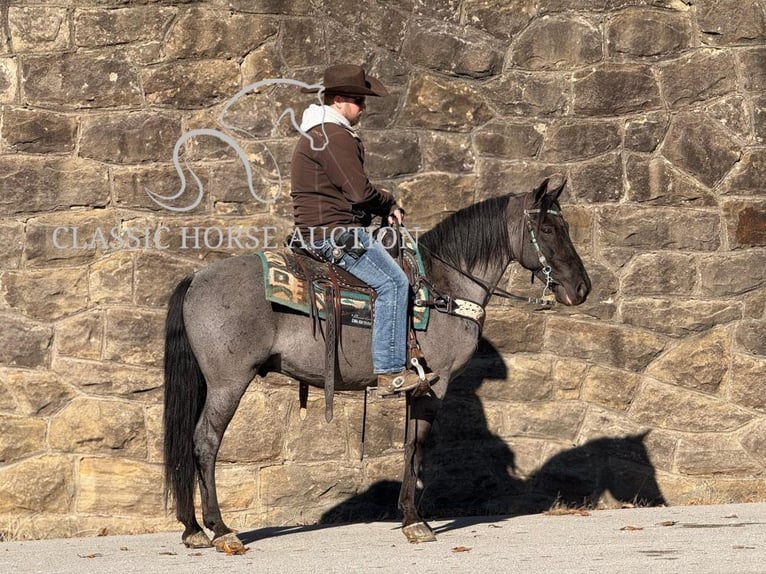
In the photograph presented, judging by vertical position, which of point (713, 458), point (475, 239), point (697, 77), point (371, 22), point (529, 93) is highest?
point (371, 22)

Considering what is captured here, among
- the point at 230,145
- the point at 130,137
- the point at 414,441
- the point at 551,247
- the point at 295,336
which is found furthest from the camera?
the point at 230,145

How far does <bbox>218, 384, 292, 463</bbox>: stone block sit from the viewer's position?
8.59 m

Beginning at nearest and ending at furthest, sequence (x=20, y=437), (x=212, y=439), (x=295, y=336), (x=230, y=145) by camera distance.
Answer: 1. (x=212, y=439)
2. (x=295, y=336)
3. (x=20, y=437)
4. (x=230, y=145)

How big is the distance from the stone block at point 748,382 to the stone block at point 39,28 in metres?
5.24

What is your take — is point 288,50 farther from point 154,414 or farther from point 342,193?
point 154,414

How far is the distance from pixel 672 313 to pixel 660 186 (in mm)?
925

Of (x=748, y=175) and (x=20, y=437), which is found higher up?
(x=748, y=175)

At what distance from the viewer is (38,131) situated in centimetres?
842

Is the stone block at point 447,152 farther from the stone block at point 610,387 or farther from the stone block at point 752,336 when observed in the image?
the stone block at point 752,336

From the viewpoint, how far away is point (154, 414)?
8461 millimetres

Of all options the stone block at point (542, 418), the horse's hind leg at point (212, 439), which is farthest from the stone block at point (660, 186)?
the horse's hind leg at point (212, 439)

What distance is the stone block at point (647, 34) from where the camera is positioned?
9023 millimetres

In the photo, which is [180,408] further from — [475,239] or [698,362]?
[698,362]

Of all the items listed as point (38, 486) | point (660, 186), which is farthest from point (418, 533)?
point (660, 186)
